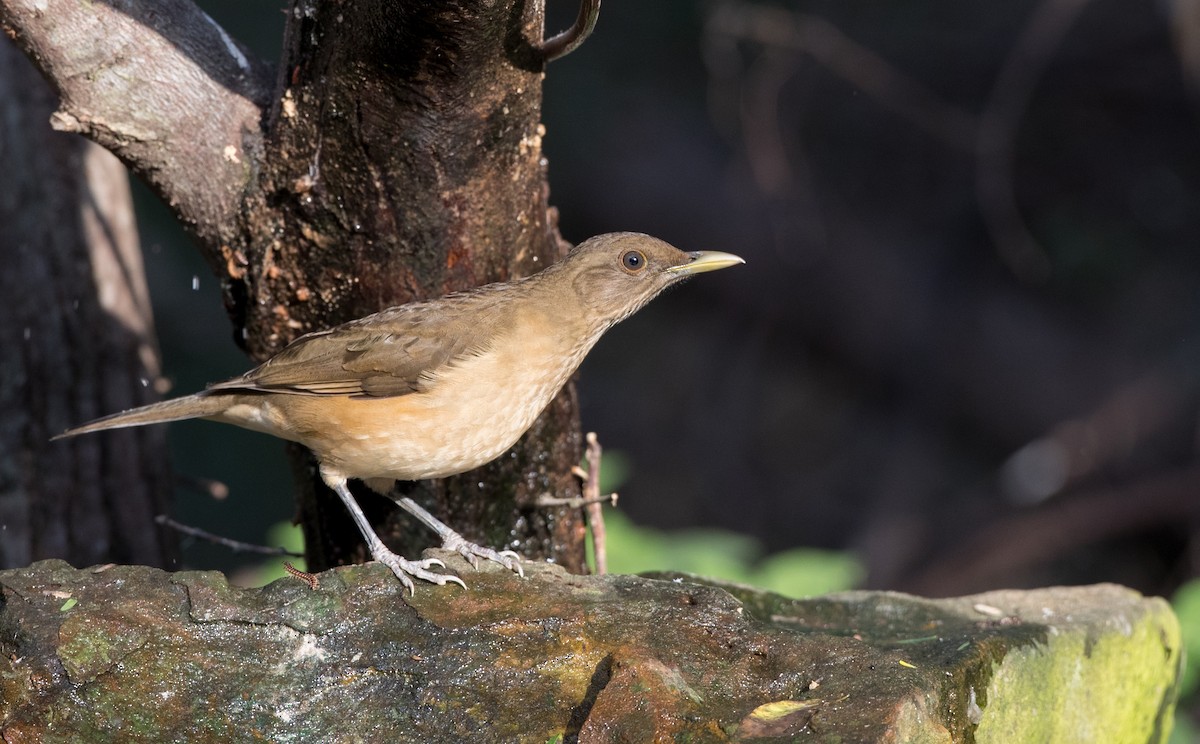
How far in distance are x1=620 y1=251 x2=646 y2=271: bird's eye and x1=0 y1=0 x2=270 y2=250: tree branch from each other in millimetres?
1367

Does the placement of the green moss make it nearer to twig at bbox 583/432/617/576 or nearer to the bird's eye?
twig at bbox 583/432/617/576

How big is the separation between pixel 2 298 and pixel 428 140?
2.22 m

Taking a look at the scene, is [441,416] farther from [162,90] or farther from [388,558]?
[162,90]

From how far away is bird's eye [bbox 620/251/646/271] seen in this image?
4703 millimetres

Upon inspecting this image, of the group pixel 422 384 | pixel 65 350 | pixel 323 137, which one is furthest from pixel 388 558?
pixel 65 350

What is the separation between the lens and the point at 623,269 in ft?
15.5

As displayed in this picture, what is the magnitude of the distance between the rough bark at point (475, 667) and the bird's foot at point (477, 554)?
148 mm

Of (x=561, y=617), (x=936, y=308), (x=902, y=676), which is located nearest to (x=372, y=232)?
(x=561, y=617)

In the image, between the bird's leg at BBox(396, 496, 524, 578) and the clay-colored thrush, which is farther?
the clay-colored thrush

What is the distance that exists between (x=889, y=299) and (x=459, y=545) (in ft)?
23.6

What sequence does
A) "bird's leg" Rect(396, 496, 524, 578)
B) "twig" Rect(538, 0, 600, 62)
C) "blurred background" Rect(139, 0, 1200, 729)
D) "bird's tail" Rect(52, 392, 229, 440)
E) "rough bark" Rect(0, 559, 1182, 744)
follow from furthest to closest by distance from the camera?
"blurred background" Rect(139, 0, 1200, 729) < "bird's tail" Rect(52, 392, 229, 440) < "bird's leg" Rect(396, 496, 524, 578) < "twig" Rect(538, 0, 600, 62) < "rough bark" Rect(0, 559, 1182, 744)

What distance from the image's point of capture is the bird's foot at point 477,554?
3850 mm

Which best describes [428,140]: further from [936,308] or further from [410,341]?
[936,308]

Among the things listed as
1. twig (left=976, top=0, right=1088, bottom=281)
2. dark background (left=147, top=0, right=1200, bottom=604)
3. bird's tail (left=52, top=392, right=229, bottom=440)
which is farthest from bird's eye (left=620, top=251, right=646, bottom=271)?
dark background (left=147, top=0, right=1200, bottom=604)
